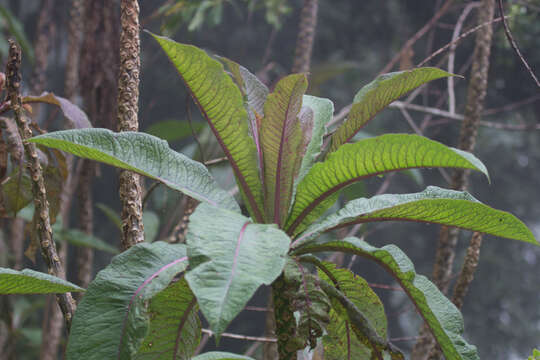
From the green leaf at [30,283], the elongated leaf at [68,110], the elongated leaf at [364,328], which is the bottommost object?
the elongated leaf at [364,328]

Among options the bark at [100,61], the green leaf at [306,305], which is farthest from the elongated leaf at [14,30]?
the green leaf at [306,305]

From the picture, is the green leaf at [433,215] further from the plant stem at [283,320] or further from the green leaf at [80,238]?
the green leaf at [80,238]

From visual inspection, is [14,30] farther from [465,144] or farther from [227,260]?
[227,260]

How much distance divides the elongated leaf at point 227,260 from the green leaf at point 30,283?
0.71 feet

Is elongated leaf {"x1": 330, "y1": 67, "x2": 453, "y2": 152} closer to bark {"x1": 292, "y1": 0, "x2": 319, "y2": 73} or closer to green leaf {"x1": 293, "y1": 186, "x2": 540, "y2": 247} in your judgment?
green leaf {"x1": 293, "y1": 186, "x2": 540, "y2": 247}

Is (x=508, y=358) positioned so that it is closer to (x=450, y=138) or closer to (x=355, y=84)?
(x=450, y=138)


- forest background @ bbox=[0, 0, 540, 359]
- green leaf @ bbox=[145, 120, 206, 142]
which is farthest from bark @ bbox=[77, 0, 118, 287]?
forest background @ bbox=[0, 0, 540, 359]

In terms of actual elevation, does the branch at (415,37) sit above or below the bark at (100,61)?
Result: above

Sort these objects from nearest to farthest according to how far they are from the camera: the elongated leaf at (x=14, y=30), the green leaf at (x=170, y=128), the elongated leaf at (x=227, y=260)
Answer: the elongated leaf at (x=227, y=260) → the green leaf at (x=170, y=128) → the elongated leaf at (x=14, y=30)

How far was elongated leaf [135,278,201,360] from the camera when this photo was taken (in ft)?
2.31

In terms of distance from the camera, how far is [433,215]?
0.70 meters

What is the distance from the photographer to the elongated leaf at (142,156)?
2.12ft

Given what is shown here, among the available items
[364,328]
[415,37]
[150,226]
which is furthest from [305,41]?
[364,328]

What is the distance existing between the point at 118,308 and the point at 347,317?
1.21ft
